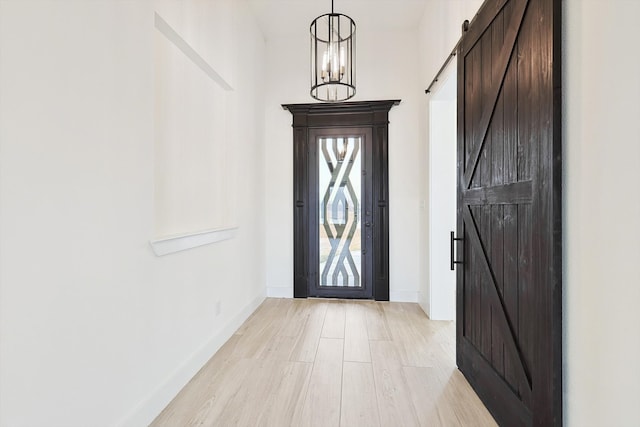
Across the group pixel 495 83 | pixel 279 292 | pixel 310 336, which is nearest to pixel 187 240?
pixel 310 336

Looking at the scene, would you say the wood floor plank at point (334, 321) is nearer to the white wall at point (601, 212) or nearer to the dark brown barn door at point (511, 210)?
the dark brown barn door at point (511, 210)

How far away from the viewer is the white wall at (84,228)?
1135 millimetres

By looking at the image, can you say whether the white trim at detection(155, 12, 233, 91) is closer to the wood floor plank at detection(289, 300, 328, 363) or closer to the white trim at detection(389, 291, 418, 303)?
the wood floor plank at detection(289, 300, 328, 363)

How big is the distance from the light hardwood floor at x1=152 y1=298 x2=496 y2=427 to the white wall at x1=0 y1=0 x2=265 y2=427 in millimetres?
340

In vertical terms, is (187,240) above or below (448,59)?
below

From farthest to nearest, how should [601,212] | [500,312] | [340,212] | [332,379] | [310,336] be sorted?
[340,212]
[310,336]
[332,379]
[500,312]
[601,212]

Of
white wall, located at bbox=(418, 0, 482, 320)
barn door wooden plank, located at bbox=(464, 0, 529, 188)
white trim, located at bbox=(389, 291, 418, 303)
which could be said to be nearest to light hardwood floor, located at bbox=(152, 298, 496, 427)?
white wall, located at bbox=(418, 0, 482, 320)

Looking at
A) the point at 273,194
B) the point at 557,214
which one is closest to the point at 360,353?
the point at 557,214

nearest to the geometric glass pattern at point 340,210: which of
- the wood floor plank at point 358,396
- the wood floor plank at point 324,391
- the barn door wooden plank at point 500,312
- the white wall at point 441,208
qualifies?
the white wall at point 441,208

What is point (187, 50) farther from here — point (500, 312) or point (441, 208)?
point (441, 208)

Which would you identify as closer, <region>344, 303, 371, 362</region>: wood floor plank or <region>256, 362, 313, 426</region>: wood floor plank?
<region>256, 362, 313, 426</region>: wood floor plank

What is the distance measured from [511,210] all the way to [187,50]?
242 cm

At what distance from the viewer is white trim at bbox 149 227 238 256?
6.56 feet

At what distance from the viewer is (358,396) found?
7.09 ft
